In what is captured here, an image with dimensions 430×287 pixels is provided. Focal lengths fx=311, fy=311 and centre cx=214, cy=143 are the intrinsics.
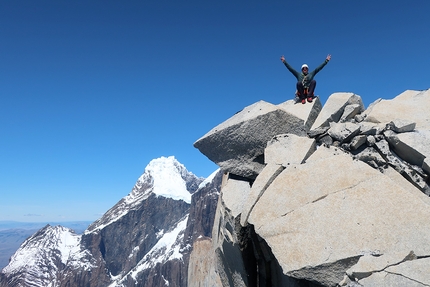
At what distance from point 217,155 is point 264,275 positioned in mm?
6605

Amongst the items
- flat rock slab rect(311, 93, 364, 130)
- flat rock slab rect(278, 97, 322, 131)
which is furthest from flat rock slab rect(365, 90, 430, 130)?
flat rock slab rect(278, 97, 322, 131)

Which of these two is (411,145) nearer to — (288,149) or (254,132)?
(288,149)

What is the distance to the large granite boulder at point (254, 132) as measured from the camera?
50.9 feet

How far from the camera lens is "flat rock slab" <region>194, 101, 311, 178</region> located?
15.5m

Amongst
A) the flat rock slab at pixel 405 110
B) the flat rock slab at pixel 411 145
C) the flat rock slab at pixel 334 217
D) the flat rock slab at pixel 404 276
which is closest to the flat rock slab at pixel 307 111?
the flat rock slab at pixel 405 110

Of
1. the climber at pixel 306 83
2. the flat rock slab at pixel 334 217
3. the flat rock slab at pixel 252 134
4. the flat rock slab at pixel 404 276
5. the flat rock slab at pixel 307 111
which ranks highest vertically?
the climber at pixel 306 83

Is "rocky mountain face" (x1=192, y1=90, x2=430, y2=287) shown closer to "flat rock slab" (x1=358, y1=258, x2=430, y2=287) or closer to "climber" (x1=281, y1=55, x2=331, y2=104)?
"flat rock slab" (x1=358, y1=258, x2=430, y2=287)

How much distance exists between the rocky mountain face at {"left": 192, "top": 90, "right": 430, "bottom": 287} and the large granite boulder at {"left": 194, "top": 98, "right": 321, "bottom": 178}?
51 mm

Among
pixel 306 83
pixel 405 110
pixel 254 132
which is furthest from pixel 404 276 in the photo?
pixel 306 83

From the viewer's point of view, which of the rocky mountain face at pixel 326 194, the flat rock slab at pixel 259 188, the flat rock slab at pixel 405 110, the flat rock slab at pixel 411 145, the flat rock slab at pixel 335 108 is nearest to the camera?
the rocky mountain face at pixel 326 194

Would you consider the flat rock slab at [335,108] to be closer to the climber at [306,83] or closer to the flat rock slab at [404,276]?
the climber at [306,83]

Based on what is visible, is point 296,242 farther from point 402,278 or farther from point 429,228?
point 429,228

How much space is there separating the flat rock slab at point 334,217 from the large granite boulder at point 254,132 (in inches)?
139

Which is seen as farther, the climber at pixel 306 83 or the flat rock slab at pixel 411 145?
the climber at pixel 306 83
